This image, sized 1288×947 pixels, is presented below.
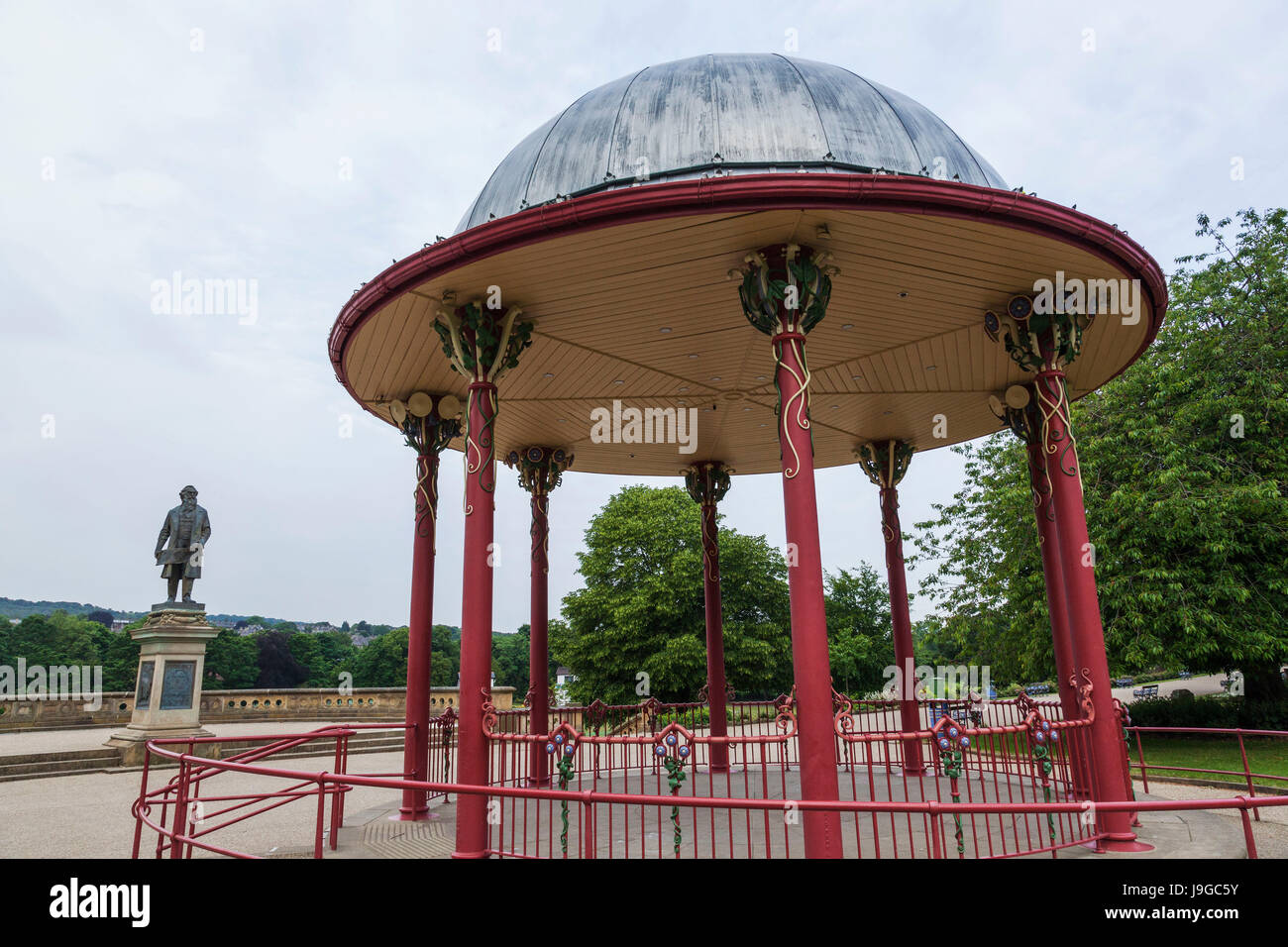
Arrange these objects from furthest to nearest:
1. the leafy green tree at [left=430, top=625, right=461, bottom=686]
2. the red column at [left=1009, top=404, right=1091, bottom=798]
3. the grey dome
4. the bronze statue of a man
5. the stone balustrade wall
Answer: the leafy green tree at [left=430, top=625, right=461, bottom=686], the stone balustrade wall, the bronze statue of a man, the red column at [left=1009, top=404, right=1091, bottom=798], the grey dome

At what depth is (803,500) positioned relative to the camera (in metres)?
6.83

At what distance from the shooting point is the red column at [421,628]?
10.2 m

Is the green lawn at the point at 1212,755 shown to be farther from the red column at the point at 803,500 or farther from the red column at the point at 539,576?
the red column at the point at 803,500

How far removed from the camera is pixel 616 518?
37.8 m

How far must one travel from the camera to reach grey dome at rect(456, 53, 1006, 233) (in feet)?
26.3

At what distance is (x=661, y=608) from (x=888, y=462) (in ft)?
68.7

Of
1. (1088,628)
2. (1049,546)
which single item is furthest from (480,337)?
(1049,546)

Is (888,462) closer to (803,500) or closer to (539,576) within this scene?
(539,576)

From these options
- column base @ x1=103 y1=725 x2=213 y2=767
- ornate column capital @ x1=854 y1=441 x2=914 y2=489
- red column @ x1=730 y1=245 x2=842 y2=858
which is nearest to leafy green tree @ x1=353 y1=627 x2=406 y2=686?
column base @ x1=103 y1=725 x2=213 y2=767

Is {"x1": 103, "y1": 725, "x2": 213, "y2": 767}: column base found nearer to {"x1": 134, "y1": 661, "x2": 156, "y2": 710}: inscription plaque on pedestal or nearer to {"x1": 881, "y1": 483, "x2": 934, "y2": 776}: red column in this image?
{"x1": 134, "y1": 661, "x2": 156, "y2": 710}: inscription plaque on pedestal

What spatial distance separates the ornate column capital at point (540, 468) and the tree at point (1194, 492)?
12397 millimetres

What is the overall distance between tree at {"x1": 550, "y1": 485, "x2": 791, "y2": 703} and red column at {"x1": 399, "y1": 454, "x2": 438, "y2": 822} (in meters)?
22.5
